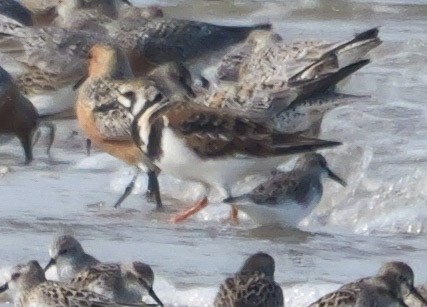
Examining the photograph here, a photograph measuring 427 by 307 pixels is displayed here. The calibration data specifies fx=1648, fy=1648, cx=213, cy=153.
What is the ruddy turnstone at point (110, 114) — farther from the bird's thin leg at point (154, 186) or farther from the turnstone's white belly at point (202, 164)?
the turnstone's white belly at point (202, 164)

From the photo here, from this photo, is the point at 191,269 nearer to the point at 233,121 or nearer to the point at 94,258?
the point at 94,258

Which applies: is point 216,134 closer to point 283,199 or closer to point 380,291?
point 283,199

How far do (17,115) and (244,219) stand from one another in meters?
2.50

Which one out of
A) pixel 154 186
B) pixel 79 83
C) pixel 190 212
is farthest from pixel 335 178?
pixel 79 83

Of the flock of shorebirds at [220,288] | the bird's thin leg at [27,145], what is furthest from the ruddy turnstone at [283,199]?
the bird's thin leg at [27,145]

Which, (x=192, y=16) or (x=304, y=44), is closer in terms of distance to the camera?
(x=304, y=44)

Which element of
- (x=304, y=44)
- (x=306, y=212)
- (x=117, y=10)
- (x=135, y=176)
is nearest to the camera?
(x=306, y=212)

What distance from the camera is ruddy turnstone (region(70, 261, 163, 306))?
6309 millimetres

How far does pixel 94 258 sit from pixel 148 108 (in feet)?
5.14

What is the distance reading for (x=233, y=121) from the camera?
27.3 ft

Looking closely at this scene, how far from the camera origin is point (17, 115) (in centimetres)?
1039

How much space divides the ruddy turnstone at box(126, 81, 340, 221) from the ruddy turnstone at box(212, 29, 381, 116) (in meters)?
0.87

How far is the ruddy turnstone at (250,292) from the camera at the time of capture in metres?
5.99

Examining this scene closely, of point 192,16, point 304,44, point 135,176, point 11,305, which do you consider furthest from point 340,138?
point 192,16
